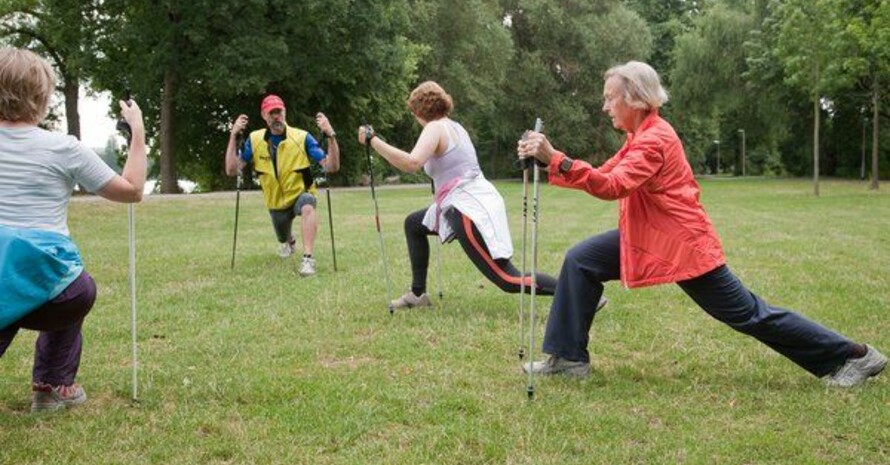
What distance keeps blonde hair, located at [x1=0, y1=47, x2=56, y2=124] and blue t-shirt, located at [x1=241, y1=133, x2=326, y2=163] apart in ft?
20.7

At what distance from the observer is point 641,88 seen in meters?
4.98

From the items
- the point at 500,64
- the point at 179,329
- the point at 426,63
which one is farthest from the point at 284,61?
the point at 179,329

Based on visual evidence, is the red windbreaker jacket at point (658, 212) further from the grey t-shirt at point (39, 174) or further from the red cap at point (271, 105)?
the red cap at point (271, 105)

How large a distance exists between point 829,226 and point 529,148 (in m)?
13.4

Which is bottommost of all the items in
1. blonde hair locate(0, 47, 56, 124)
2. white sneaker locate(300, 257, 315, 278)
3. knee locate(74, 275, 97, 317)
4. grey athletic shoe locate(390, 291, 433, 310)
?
grey athletic shoe locate(390, 291, 433, 310)

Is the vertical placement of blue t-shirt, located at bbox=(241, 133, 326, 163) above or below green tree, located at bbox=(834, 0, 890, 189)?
below

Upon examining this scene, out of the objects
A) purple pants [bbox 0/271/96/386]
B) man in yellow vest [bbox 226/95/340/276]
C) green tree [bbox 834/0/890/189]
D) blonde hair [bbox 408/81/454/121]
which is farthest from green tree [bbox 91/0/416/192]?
purple pants [bbox 0/271/96/386]

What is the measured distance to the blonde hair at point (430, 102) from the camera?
282 inches

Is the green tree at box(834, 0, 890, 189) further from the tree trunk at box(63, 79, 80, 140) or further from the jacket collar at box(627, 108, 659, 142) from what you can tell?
the tree trunk at box(63, 79, 80, 140)

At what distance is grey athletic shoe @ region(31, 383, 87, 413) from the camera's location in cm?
465

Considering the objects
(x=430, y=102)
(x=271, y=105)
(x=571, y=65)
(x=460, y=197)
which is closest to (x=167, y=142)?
(x=271, y=105)

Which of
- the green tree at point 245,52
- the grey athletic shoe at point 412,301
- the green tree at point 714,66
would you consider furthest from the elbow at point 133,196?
the green tree at point 714,66

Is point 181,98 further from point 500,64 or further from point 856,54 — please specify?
point 856,54

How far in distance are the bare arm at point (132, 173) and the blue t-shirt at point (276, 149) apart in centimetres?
597
